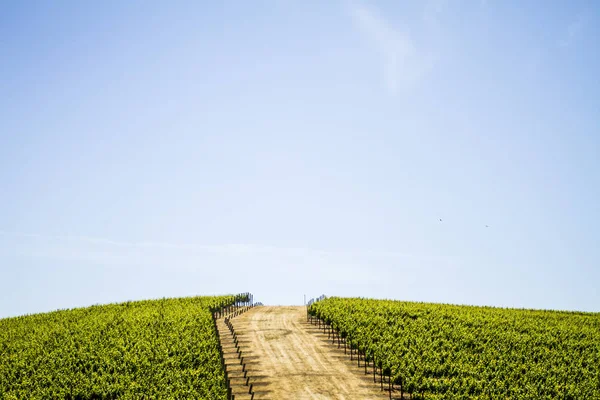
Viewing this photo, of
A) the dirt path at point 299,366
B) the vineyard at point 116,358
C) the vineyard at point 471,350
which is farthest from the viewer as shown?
the vineyard at point 471,350

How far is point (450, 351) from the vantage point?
35719 millimetres

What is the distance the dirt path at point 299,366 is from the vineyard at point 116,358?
3138 millimetres

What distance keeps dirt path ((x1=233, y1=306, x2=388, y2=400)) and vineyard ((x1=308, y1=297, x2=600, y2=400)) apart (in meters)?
1.93

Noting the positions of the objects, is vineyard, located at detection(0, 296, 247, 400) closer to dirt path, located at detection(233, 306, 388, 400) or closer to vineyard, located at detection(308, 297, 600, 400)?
dirt path, located at detection(233, 306, 388, 400)

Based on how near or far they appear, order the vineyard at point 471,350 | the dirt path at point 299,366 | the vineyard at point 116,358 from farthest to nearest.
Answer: the vineyard at point 471,350, the vineyard at point 116,358, the dirt path at point 299,366

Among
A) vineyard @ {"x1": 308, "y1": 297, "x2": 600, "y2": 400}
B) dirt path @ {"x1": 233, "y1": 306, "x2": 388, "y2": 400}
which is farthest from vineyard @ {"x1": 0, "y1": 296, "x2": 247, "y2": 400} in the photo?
vineyard @ {"x1": 308, "y1": 297, "x2": 600, "y2": 400}

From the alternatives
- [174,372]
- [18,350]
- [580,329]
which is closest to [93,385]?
[174,372]

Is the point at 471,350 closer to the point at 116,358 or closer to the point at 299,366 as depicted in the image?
the point at 299,366

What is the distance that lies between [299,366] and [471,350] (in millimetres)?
14935

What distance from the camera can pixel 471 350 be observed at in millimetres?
36344

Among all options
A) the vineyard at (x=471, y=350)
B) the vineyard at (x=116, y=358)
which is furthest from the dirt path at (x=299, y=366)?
the vineyard at (x=116, y=358)

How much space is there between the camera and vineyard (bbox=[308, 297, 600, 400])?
2903cm

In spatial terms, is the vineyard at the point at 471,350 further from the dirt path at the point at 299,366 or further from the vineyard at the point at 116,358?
the vineyard at the point at 116,358

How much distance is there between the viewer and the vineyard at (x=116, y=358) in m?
27.1
